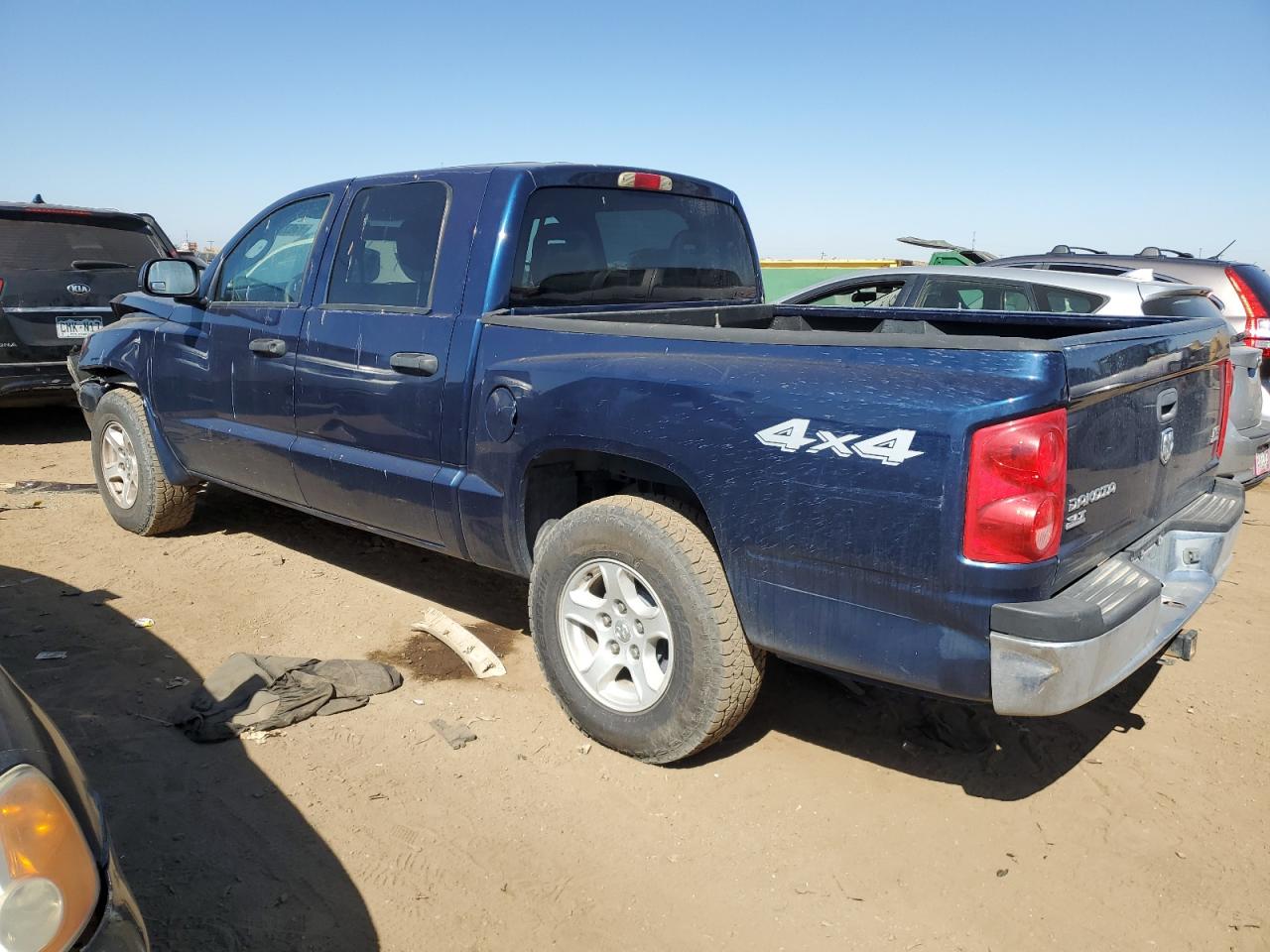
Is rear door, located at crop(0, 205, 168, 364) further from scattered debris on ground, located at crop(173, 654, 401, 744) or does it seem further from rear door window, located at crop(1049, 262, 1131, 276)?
rear door window, located at crop(1049, 262, 1131, 276)

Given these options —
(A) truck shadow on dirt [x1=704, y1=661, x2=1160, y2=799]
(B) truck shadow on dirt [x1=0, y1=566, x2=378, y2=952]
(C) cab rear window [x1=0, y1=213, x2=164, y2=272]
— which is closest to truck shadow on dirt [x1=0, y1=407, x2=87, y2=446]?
(C) cab rear window [x1=0, y1=213, x2=164, y2=272]

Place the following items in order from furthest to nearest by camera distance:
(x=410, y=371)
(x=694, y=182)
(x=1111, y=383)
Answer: (x=694, y=182), (x=410, y=371), (x=1111, y=383)

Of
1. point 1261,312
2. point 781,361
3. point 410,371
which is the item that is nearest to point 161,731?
point 410,371

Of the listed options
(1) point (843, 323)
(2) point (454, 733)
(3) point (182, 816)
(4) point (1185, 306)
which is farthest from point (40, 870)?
(4) point (1185, 306)

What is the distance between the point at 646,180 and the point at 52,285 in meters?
6.11

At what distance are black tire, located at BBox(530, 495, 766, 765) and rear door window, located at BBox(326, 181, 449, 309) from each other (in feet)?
4.09

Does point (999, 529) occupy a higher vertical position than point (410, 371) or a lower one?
lower

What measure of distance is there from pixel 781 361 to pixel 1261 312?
17.7ft

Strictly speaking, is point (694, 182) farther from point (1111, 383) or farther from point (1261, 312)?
point (1261, 312)

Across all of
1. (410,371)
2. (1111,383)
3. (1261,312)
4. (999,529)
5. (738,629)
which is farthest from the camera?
(1261,312)

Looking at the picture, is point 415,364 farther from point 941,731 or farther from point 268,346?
point 941,731

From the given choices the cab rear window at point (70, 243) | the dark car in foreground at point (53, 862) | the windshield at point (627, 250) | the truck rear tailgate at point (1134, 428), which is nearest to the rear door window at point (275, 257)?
the windshield at point (627, 250)

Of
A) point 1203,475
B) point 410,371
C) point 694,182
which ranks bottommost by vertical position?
point 1203,475

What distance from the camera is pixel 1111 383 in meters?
2.62
